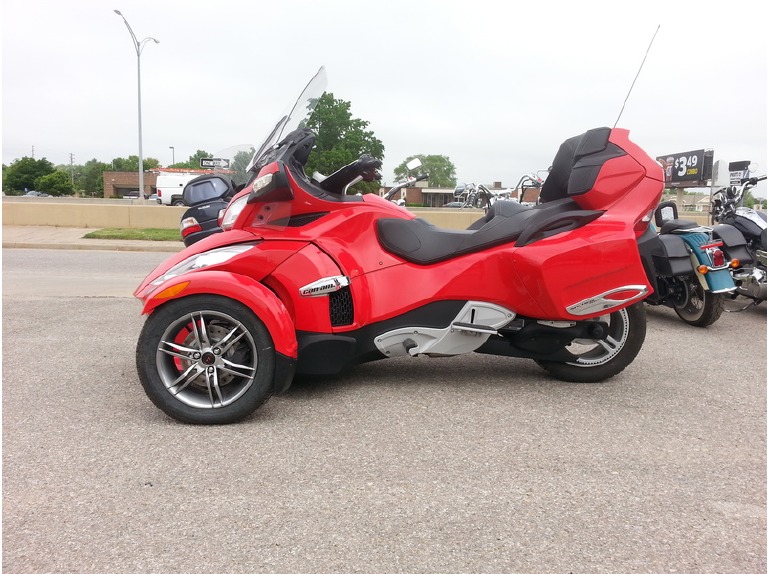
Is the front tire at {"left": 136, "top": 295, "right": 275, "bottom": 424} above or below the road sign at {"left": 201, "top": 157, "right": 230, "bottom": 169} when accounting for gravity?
below

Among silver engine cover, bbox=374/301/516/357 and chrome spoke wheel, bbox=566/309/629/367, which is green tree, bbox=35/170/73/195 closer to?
silver engine cover, bbox=374/301/516/357

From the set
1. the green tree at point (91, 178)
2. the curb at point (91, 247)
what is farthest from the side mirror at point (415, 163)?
the green tree at point (91, 178)

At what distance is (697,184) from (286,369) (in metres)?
31.8

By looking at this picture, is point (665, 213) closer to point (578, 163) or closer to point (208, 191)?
point (578, 163)

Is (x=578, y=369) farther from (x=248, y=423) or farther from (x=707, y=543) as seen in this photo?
(x=248, y=423)

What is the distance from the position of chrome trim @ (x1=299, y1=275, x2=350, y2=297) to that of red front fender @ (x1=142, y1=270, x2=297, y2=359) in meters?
0.23

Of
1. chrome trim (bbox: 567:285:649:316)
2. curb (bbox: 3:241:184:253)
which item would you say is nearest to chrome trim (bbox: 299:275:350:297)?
chrome trim (bbox: 567:285:649:316)

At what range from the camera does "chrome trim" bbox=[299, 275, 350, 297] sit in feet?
10.4

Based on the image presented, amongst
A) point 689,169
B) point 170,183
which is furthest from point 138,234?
point 689,169

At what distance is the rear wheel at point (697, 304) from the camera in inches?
215

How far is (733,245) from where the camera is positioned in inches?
223

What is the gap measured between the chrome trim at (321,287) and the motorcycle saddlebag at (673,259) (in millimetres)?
3276

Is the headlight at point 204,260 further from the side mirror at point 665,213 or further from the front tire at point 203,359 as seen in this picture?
the side mirror at point 665,213

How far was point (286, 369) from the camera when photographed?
9.68 ft
